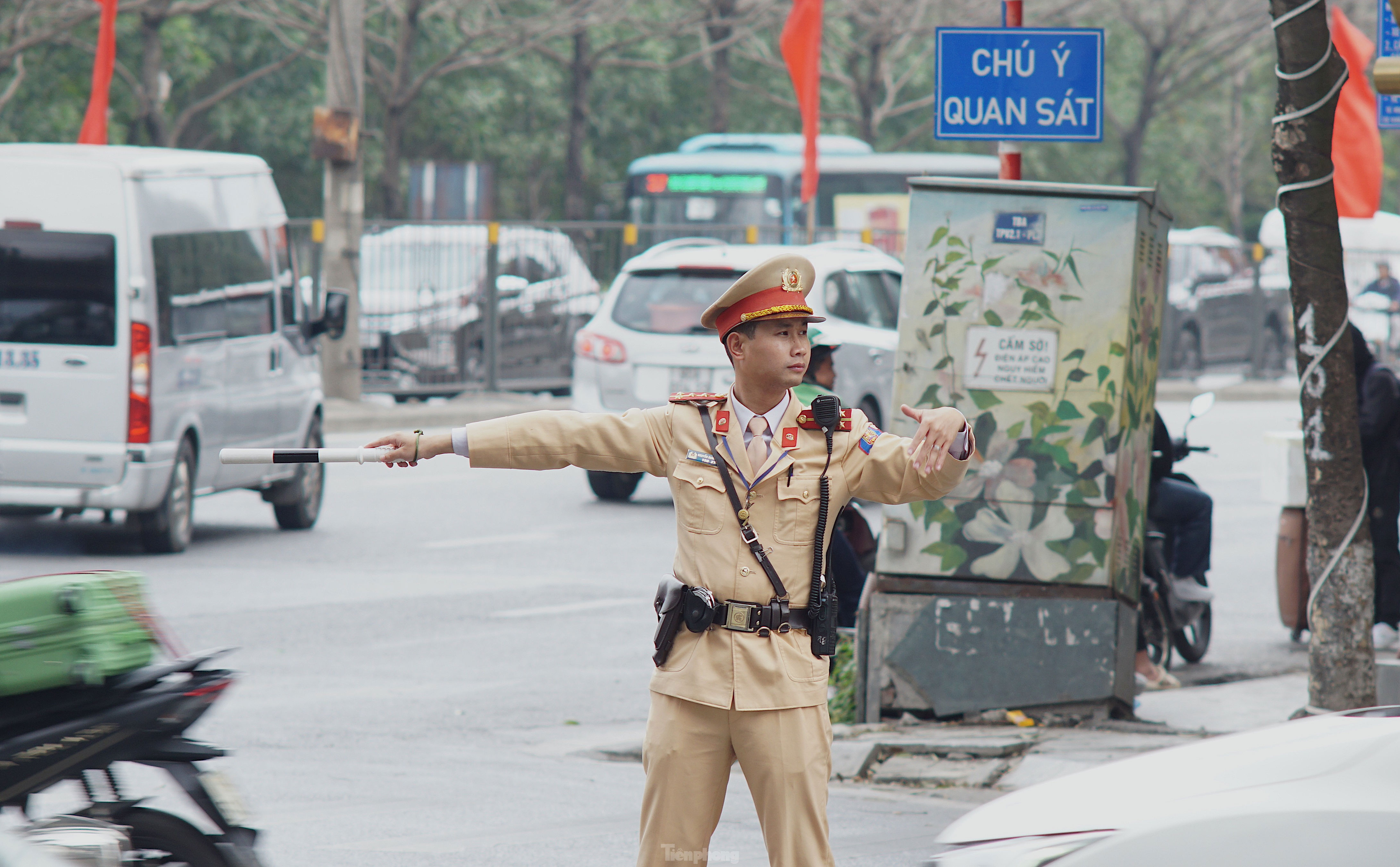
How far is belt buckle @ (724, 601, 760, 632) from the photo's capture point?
13.2ft

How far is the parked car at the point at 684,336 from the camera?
14.2m

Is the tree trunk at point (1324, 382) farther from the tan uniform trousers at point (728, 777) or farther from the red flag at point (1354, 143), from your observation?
the red flag at point (1354, 143)

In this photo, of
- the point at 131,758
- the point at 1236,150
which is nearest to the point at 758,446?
the point at 131,758

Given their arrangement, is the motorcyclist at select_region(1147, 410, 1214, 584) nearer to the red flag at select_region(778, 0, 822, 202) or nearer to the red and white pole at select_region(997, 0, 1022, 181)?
the red and white pole at select_region(997, 0, 1022, 181)

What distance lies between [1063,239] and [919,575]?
1416mm

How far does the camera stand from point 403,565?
11.8m

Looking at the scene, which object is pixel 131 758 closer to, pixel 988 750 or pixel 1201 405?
pixel 988 750

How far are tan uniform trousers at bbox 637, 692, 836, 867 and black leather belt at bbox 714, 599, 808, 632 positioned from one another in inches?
6.9

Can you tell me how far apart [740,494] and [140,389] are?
25.9ft

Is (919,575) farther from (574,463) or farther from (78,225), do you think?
(78,225)

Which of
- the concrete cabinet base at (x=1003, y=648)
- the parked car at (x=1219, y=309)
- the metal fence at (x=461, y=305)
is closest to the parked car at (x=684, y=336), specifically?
the concrete cabinet base at (x=1003, y=648)

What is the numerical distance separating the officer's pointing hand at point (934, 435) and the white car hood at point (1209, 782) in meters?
0.69

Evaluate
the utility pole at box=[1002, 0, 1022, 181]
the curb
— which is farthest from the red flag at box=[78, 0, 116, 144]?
the curb

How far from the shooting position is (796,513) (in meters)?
4.08
